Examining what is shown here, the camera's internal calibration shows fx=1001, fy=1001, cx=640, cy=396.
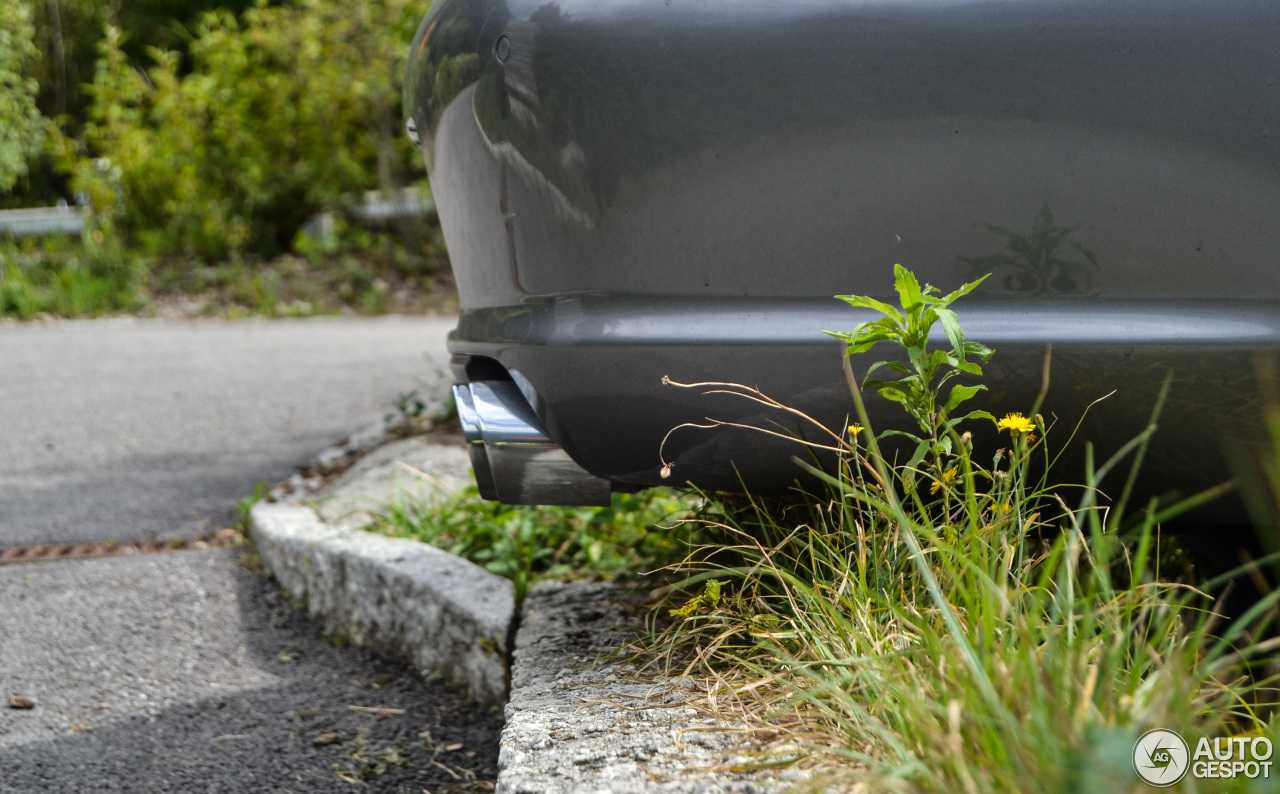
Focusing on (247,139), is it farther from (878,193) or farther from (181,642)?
(878,193)

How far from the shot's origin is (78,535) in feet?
9.91

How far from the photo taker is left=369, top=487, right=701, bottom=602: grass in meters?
2.40

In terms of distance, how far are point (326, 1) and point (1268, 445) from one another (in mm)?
8618

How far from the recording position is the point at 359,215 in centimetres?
934

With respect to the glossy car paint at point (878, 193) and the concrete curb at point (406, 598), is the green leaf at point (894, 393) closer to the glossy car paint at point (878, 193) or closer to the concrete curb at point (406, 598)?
the glossy car paint at point (878, 193)

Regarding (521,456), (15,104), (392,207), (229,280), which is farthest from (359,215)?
(521,456)

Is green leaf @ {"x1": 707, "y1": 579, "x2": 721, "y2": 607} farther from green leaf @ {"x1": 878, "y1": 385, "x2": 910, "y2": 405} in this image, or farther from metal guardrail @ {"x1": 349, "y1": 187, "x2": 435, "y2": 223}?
metal guardrail @ {"x1": 349, "y1": 187, "x2": 435, "y2": 223}

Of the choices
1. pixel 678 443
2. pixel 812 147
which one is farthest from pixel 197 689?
pixel 812 147

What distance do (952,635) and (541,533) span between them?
1598 mm

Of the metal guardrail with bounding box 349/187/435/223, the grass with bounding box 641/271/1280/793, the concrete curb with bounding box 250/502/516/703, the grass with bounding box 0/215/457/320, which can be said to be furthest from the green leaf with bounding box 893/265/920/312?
the metal guardrail with bounding box 349/187/435/223

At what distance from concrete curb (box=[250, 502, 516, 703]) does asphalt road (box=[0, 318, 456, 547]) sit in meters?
0.72

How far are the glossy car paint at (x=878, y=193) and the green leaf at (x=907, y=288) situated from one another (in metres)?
0.14

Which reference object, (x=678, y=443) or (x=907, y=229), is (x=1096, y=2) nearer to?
(x=907, y=229)

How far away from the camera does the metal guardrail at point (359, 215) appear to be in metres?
8.95
